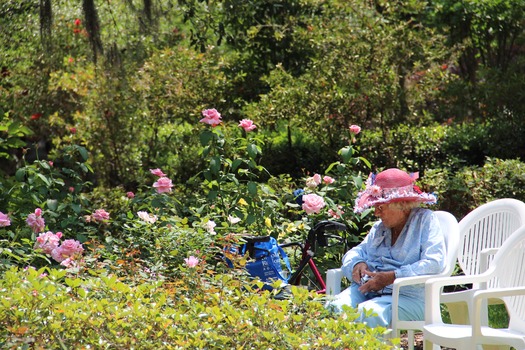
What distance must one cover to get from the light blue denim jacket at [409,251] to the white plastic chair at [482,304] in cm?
17

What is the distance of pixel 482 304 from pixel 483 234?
0.82 m

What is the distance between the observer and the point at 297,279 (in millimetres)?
4812

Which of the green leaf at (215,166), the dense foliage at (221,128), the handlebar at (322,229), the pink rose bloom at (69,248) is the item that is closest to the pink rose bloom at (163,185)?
the dense foliage at (221,128)

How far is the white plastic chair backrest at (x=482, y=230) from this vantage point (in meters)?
4.25

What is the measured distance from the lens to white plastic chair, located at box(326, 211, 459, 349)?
12.8 feet

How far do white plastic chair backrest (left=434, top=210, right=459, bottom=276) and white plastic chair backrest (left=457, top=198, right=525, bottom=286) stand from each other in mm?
209

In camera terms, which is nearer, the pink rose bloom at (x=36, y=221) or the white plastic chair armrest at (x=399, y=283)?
the white plastic chair armrest at (x=399, y=283)

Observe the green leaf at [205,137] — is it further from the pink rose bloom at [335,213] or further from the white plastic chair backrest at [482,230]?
the white plastic chair backrest at [482,230]

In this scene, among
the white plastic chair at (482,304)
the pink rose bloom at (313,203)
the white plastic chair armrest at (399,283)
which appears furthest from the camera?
the pink rose bloom at (313,203)

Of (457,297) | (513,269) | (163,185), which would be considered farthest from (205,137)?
(513,269)

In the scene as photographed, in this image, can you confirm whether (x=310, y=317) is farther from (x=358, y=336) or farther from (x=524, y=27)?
(x=524, y=27)

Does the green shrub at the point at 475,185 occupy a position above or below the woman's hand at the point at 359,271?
below

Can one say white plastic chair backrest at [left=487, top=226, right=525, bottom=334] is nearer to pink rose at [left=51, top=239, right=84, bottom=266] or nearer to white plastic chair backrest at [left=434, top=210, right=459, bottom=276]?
white plastic chair backrest at [left=434, top=210, right=459, bottom=276]

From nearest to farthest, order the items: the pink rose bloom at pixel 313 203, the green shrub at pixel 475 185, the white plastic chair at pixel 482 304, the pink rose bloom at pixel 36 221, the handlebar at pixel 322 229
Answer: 1. the white plastic chair at pixel 482 304
2. the handlebar at pixel 322 229
3. the pink rose bloom at pixel 36 221
4. the pink rose bloom at pixel 313 203
5. the green shrub at pixel 475 185
